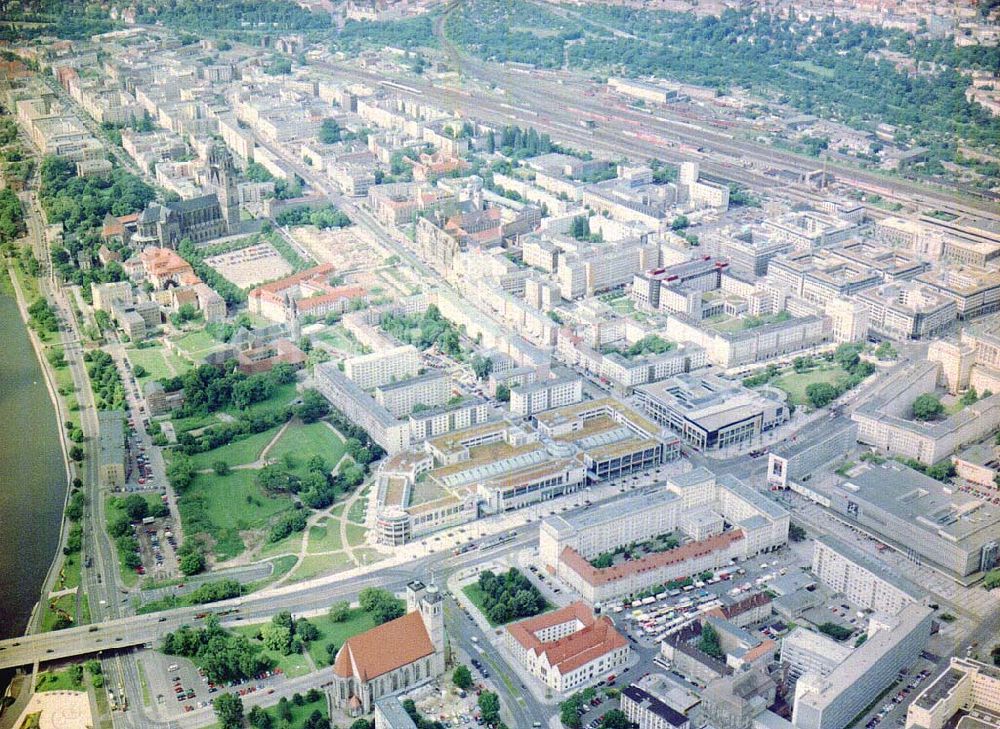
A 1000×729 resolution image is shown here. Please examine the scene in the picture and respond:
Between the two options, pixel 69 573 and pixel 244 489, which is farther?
pixel 244 489

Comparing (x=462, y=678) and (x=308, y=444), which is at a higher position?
(x=308, y=444)

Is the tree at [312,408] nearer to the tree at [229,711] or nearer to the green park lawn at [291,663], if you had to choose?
the green park lawn at [291,663]

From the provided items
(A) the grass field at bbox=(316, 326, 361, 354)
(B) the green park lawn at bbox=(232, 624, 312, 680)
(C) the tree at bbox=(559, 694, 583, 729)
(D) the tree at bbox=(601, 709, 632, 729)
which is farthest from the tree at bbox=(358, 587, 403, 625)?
(A) the grass field at bbox=(316, 326, 361, 354)

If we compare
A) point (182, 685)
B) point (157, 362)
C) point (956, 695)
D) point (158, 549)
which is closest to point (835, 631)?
point (956, 695)

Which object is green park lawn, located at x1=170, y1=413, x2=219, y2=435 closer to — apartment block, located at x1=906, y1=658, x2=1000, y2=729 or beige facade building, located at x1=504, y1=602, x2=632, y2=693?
beige facade building, located at x1=504, y1=602, x2=632, y2=693

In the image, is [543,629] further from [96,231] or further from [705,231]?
[96,231]

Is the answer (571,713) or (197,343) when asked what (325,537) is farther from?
A: (197,343)

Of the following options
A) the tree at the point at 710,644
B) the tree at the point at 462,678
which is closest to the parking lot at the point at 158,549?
the tree at the point at 462,678
